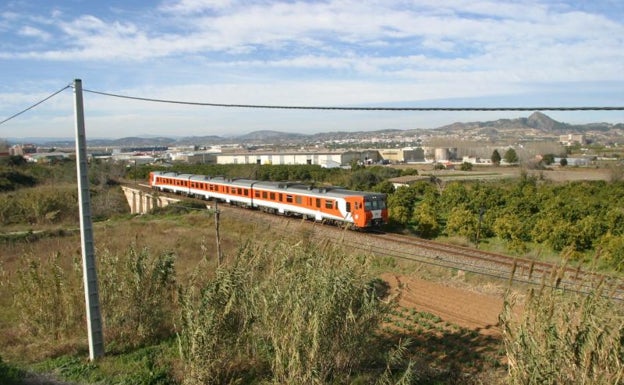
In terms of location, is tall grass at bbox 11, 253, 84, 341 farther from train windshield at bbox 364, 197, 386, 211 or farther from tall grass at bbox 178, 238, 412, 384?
train windshield at bbox 364, 197, 386, 211

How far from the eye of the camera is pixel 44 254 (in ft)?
58.8

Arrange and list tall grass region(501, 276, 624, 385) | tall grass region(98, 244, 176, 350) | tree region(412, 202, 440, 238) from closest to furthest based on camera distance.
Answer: tall grass region(501, 276, 624, 385) < tall grass region(98, 244, 176, 350) < tree region(412, 202, 440, 238)

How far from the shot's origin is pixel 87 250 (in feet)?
27.7

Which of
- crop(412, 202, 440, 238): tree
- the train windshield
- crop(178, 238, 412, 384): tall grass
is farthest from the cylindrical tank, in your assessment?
crop(178, 238, 412, 384): tall grass

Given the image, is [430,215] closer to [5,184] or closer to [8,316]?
[8,316]

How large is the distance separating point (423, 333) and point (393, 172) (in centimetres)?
4319

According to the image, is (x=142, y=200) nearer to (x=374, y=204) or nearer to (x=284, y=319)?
Answer: (x=374, y=204)

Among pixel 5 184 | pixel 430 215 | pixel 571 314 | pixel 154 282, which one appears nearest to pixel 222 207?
pixel 430 215

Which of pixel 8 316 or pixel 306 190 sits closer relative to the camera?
pixel 8 316

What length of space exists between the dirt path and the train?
335 cm

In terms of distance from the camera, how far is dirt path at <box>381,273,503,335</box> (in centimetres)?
1125

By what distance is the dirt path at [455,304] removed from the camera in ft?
36.9

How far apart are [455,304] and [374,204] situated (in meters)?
8.24

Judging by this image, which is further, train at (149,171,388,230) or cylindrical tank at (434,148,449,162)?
cylindrical tank at (434,148,449,162)
